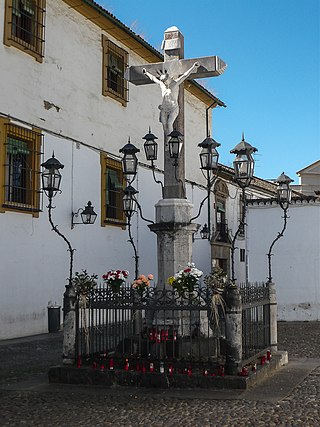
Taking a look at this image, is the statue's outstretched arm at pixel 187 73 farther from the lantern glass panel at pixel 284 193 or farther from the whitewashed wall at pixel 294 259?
the whitewashed wall at pixel 294 259

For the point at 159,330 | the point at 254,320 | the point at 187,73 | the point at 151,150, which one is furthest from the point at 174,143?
the point at 254,320

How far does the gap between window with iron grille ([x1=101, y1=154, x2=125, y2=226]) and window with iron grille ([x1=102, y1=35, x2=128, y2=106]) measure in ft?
5.86

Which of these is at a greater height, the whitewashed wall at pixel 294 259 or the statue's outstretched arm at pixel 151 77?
the statue's outstretched arm at pixel 151 77

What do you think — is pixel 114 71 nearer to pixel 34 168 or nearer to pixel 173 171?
pixel 34 168

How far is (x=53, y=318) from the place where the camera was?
43.6ft

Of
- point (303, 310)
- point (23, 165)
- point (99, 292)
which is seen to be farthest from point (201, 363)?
point (303, 310)

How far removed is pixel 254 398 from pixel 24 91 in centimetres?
890

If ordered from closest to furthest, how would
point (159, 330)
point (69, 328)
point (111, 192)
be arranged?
point (69, 328) → point (159, 330) → point (111, 192)

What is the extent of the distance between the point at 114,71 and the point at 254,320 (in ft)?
33.6

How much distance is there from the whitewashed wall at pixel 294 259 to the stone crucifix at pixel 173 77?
30.8 feet

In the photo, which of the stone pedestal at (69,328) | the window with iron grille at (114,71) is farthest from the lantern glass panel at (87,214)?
the stone pedestal at (69,328)

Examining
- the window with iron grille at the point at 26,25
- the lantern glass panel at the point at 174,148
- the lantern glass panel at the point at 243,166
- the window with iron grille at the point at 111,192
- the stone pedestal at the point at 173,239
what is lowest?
the stone pedestal at the point at 173,239

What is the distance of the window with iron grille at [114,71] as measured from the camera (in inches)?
628

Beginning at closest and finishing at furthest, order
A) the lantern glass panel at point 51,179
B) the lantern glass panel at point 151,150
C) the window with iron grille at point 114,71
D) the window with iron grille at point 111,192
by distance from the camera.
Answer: the lantern glass panel at point 151,150 < the lantern glass panel at point 51,179 < the window with iron grille at point 111,192 < the window with iron grille at point 114,71
